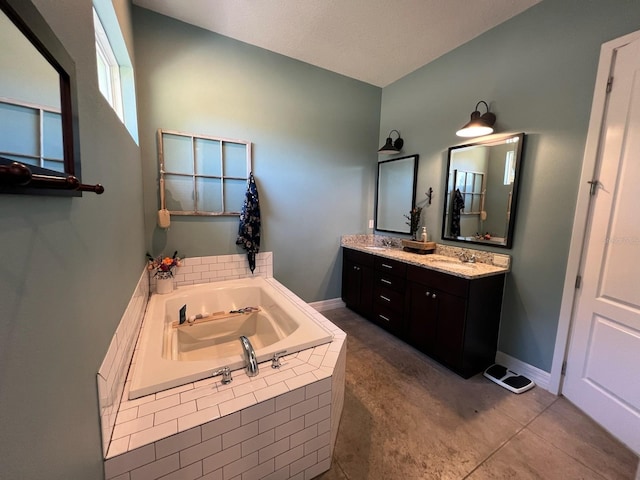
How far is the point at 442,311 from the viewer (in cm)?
219

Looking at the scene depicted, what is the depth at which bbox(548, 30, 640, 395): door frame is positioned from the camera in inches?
64.9

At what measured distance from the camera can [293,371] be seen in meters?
1.33

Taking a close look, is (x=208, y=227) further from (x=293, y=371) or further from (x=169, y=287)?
(x=293, y=371)

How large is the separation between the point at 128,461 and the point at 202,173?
7.23 feet

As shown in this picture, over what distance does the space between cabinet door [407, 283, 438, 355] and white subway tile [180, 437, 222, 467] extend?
1.83m

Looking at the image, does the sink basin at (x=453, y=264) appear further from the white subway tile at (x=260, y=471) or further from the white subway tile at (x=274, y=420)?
the white subway tile at (x=260, y=471)

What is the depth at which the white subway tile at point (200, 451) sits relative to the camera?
103 centimetres

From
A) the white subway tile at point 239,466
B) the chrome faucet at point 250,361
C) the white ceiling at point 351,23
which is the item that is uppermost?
the white ceiling at point 351,23

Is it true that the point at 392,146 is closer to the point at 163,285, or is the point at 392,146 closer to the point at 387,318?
the point at 387,318

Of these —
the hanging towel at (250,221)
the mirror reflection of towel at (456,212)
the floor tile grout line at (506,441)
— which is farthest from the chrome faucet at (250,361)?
the mirror reflection of towel at (456,212)

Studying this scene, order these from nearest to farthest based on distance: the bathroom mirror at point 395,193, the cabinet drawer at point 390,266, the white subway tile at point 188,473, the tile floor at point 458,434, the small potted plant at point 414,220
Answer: the white subway tile at point 188,473 → the tile floor at point 458,434 → the cabinet drawer at point 390,266 → the small potted plant at point 414,220 → the bathroom mirror at point 395,193

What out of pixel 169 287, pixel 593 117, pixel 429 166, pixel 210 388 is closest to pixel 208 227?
pixel 169 287

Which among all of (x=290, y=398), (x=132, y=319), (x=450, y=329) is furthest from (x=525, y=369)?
(x=132, y=319)

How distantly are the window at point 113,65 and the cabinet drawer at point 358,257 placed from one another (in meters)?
2.38
